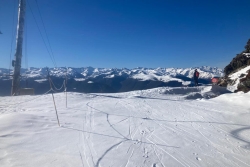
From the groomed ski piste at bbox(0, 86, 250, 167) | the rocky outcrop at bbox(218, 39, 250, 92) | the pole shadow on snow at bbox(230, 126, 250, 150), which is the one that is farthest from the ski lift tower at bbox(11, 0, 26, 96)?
the rocky outcrop at bbox(218, 39, 250, 92)

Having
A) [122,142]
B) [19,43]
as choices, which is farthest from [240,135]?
[19,43]

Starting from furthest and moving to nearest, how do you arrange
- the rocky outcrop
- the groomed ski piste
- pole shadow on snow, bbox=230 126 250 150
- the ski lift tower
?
1. the rocky outcrop
2. the ski lift tower
3. pole shadow on snow, bbox=230 126 250 150
4. the groomed ski piste

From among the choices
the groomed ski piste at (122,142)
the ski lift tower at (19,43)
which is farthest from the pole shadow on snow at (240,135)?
the ski lift tower at (19,43)

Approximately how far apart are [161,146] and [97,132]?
9.36ft

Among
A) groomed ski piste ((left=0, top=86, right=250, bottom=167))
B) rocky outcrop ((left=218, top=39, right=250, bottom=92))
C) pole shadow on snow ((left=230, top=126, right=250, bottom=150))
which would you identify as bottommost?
groomed ski piste ((left=0, top=86, right=250, bottom=167))

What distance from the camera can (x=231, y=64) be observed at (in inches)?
1132

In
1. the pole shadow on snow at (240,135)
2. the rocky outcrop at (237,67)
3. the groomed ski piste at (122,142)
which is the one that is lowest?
the groomed ski piste at (122,142)

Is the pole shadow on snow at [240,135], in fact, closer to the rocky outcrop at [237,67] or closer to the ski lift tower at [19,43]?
the rocky outcrop at [237,67]

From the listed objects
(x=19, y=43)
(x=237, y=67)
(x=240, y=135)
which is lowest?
(x=240, y=135)

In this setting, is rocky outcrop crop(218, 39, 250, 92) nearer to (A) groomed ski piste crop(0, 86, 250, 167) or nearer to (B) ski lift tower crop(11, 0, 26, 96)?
(A) groomed ski piste crop(0, 86, 250, 167)

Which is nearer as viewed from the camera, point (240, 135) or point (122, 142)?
point (122, 142)

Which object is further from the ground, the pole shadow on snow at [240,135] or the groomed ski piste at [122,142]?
the pole shadow on snow at [240,135]

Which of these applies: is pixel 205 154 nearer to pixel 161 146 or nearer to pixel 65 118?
pixel 161 146

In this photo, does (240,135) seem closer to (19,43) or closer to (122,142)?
(122,142)
